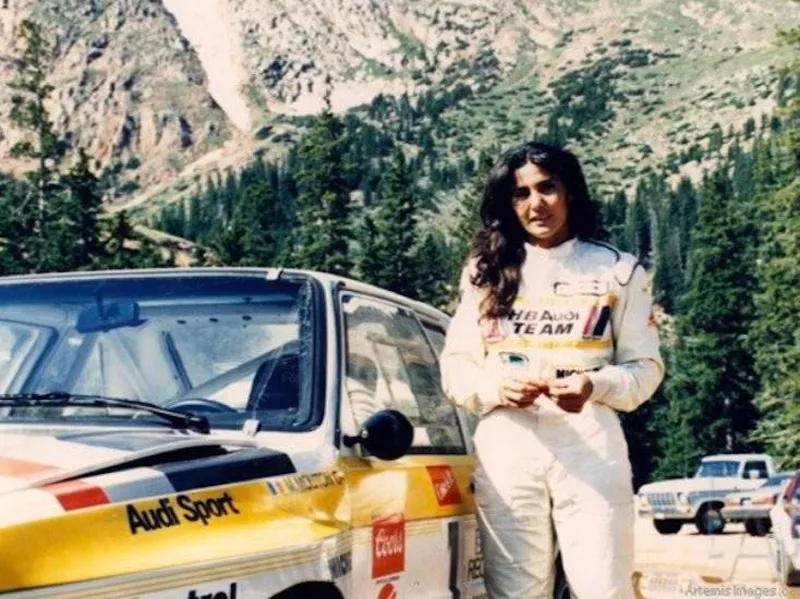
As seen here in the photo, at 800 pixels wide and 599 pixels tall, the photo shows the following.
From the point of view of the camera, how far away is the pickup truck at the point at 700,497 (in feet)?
106

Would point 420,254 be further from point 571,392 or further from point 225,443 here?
point 225,443

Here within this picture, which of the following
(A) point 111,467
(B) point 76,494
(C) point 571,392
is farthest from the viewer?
(C) point 571,392

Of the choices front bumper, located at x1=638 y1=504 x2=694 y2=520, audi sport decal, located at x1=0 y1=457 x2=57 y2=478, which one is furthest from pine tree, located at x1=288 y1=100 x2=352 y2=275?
audi sport decal, located at x1=0 y1=457 x2=57 y2=478

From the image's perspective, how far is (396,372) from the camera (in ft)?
17.3

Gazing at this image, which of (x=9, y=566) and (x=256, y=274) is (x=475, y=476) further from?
(x=9, y=566)

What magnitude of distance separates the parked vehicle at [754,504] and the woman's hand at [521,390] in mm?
27630

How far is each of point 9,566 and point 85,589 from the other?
0.19m

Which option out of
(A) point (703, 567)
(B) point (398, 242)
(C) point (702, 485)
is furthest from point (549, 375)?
(B) point (398, 242)

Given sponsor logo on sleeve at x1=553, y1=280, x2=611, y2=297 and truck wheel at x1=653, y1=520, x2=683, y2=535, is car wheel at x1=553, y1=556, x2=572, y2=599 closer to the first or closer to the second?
sponsor logo on sleeve at x1=553, y1=280, x2=611, y2=297

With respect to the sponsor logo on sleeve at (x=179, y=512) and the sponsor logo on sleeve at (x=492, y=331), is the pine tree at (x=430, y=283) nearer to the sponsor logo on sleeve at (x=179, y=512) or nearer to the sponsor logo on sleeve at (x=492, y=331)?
the sponsor logo on sleeve at (x=492, y=331)

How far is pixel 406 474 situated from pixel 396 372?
0.66 metres

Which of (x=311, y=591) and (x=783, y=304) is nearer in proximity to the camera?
(x=311, y=591)

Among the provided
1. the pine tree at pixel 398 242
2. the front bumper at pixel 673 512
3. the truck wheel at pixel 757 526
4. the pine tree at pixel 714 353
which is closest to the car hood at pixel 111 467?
the truck wheel at pixel 757 526

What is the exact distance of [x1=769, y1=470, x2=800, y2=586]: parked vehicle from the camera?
507 inches
